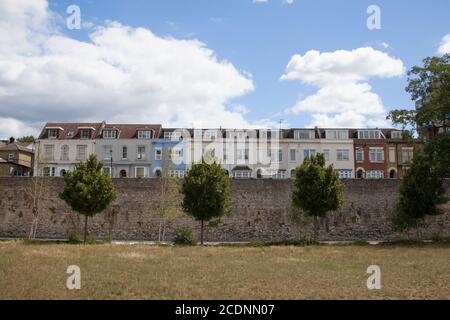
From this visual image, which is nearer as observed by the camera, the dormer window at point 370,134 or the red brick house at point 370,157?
the red brick house at point 370,157

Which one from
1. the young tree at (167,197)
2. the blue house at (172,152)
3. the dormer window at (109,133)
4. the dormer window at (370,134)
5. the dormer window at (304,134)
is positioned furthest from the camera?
the dormer window at (370,134)

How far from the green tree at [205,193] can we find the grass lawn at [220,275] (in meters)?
10.6

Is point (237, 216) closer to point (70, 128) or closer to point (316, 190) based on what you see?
point (316, 190)

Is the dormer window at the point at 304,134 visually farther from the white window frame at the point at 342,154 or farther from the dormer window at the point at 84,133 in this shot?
the dormer window at the point at 84,133

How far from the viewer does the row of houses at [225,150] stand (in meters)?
65.6

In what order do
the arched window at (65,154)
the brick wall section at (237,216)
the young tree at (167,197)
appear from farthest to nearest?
the arched window at (65,154) < the brick wall section at (237,216) < the young tree at (167,197)

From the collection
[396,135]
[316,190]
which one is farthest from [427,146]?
[396,135]

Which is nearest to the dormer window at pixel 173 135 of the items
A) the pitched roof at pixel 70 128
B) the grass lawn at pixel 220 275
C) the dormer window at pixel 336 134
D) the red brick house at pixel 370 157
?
the pitched roof at pixel 70 128

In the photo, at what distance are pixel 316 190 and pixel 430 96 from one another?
35.7ft

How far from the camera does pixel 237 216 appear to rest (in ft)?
149

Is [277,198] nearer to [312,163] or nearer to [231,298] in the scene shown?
[312,163]

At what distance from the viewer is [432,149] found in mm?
35281

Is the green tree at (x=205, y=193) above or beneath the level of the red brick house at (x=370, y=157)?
beneath
